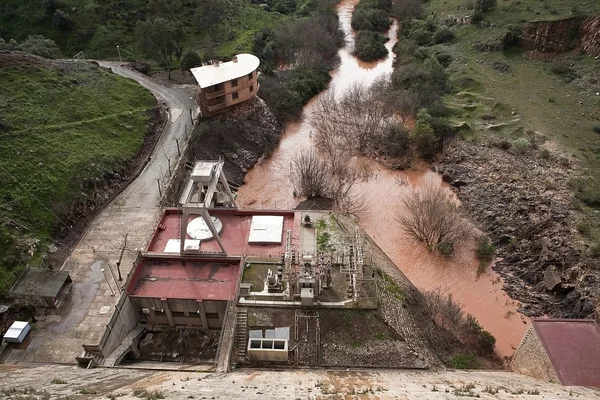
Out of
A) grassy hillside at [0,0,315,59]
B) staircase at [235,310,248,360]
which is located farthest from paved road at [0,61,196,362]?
grassy hillside at [0,0,315,59]

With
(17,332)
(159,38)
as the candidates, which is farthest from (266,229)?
(159,38)

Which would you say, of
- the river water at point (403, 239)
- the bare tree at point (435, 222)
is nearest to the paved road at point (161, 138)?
the river water at point (403, 239)

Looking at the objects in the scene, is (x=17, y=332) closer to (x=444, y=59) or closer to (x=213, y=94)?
(x=213, y=94)

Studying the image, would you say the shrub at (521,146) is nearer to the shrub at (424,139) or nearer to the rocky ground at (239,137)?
the shrub at (424,139)

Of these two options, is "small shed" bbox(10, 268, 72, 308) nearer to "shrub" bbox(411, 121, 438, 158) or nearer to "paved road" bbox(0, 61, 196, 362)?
"paved road" bbox(0, 61, 196, 362)

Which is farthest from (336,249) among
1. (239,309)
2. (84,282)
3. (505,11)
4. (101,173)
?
(505,11)

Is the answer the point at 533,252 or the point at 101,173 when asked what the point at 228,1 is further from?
the point at 533,252
